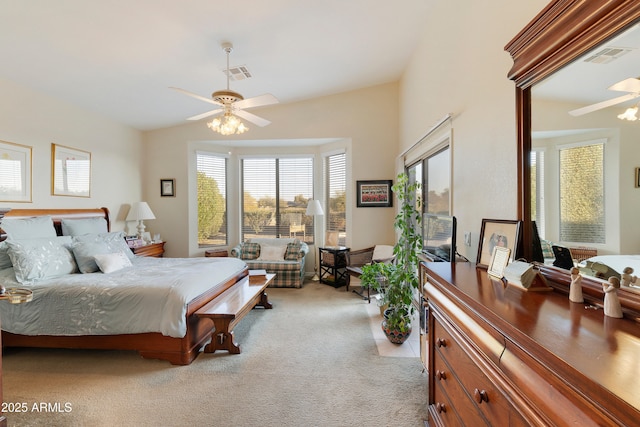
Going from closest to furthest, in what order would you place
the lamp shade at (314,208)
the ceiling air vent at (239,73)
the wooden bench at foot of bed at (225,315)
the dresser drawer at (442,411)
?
the dresser drawer at (442,411), the wooden bench at foot of bed at (225,315), the ceiling air vent at (239,73), the lamp shade at (314,208)

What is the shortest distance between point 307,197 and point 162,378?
4.13 meters

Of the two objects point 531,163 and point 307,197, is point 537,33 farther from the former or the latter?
point 307,197

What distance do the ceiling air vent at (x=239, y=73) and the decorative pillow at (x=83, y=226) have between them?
109 inches

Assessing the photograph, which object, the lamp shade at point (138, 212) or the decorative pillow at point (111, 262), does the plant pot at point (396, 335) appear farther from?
the lamp shade at point (138, 212)

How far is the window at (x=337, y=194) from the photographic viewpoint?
551 centimetres

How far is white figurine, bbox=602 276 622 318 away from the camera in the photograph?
863 mm

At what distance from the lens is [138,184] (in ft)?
17.4

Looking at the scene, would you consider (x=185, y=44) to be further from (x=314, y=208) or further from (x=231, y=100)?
(x=314, y=208)

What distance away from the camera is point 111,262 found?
3188 millimetres

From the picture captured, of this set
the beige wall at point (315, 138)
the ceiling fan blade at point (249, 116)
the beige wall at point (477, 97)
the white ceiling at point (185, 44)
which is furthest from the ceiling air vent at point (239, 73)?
the beige wall at point (477, 97)

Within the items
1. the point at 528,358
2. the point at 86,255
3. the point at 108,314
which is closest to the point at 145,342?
the point at 108,314

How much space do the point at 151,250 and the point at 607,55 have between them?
5.62m

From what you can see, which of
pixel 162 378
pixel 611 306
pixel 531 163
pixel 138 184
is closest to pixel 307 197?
pixel 138 184

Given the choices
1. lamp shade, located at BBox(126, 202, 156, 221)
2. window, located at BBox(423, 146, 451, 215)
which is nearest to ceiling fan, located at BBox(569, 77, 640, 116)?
window, located at BBox(423, 146, 451, 215)
